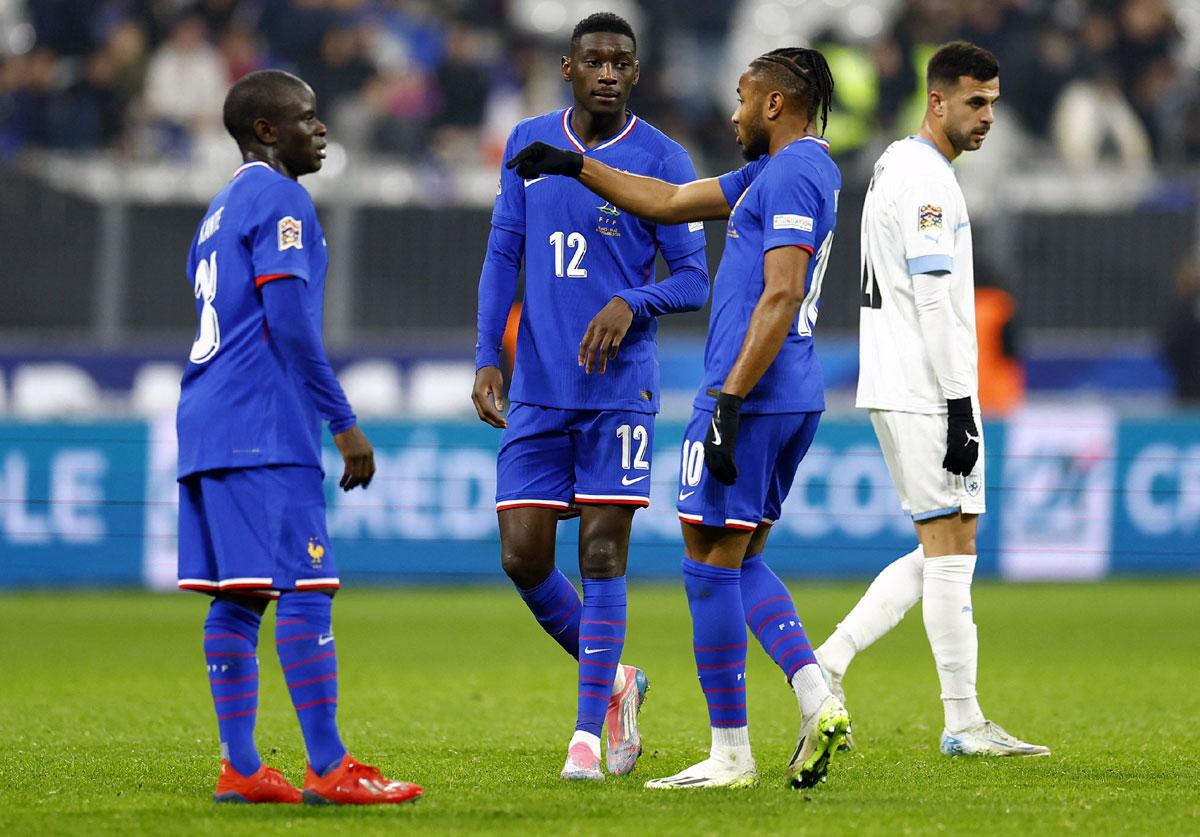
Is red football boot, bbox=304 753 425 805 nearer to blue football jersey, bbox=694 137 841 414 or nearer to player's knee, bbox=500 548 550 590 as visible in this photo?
player's knee, bbox=500 548 550 590

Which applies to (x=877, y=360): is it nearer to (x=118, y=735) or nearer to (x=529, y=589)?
(x=529, y=589)

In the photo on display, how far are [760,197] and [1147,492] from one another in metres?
8.91

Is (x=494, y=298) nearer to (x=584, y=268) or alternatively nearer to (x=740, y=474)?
(x=584, y=268)

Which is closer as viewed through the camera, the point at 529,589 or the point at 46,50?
the point at 529,589

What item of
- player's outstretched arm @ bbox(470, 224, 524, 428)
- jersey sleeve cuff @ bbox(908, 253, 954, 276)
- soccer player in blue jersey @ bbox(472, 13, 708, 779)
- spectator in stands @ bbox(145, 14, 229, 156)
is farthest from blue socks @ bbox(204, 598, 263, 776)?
spectator in stands @ bbox(145, 14, 229, 156)

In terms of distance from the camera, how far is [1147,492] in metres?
13.6

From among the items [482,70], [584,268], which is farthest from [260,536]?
[482,70]

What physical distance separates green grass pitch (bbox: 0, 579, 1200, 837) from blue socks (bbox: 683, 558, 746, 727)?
0.27 meters

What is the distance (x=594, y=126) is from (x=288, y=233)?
4.71 feet

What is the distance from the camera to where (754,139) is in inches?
226

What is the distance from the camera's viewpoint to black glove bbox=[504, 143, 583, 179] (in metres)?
5.56

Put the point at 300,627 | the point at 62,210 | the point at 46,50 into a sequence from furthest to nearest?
the point at 46,50, the point at 62,210, the point at 300,627

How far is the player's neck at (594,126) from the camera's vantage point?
606 cm

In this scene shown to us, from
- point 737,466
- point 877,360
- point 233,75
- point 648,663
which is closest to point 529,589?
point 737,466
